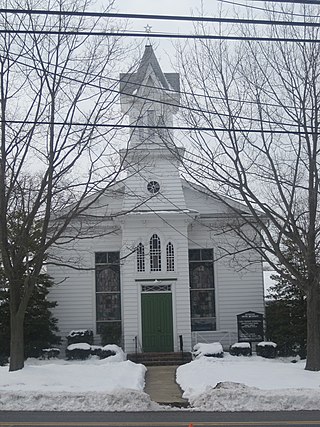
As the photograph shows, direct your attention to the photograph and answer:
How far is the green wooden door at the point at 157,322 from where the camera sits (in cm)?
2625

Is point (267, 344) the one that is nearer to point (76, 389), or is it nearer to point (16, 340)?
point (16, 340)

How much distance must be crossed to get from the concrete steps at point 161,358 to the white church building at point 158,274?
1.70 feet

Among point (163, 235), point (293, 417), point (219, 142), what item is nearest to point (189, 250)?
point (163, 235)

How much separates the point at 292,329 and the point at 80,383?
11590 mm

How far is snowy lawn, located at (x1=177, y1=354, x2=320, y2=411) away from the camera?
1341 cm

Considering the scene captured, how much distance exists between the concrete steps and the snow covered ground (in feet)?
11.2

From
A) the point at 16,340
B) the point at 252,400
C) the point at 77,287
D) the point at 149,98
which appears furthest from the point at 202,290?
the point at 252,400

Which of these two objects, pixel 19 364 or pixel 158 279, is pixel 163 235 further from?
pixel 19 364

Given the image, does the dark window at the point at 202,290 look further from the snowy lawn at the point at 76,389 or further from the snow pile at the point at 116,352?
the snowy lawn at the point at 76,389

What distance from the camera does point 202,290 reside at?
92.4 ft

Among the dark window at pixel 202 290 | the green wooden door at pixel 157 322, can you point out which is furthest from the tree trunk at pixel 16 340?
the dark window at pixel 202 290

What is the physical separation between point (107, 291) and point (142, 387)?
36.0 feet

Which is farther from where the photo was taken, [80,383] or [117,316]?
[117,316]

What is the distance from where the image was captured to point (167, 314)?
26484 mm
